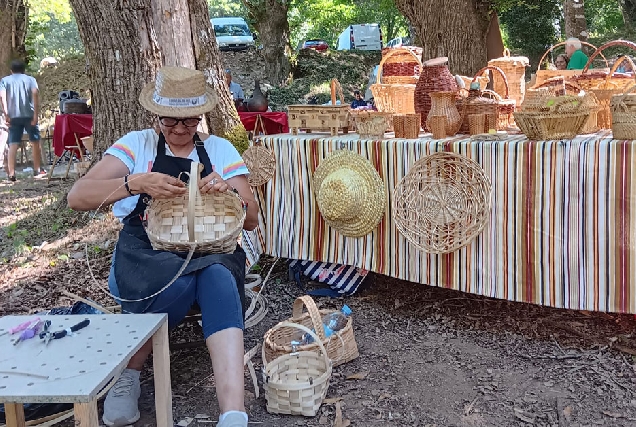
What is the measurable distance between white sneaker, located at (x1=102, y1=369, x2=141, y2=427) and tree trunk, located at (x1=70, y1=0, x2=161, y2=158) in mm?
2280

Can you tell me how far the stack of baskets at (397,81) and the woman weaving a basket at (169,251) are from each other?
1.32 metres

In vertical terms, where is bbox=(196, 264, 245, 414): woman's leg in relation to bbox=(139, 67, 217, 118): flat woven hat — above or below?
below

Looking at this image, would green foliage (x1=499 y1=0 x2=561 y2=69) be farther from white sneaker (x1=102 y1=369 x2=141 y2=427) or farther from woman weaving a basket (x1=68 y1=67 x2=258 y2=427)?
white sneaker (x1=102 y1=369 x2=141 y2=427)

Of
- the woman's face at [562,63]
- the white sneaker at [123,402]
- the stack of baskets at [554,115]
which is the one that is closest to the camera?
the white sneaker at [123,402]

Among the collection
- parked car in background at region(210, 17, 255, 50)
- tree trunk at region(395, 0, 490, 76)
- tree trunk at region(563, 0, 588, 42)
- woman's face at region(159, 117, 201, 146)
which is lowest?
woman's face at region(159, 117, 201, 146)

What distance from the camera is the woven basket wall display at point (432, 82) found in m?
3.32

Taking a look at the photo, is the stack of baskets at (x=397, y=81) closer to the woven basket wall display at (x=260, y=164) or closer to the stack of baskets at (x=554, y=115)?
the woven basket wall display at (x=260, y=164)

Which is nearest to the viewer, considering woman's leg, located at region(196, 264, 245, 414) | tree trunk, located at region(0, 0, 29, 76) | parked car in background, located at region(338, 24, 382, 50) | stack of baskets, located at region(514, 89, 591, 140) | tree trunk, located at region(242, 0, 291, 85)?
woman's leg, located at region(196, 264, 245, 414)

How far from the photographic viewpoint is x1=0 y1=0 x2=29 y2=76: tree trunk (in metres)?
11.3

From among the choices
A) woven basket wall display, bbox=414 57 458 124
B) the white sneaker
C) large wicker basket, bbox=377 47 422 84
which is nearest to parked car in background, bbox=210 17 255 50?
large wicker basket, bbox=377 47 422 84

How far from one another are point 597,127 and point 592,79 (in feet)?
1.21

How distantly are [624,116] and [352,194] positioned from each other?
133cm

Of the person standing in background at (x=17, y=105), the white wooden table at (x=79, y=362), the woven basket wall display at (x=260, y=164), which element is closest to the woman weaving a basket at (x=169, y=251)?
the white wooden table at (x=79, y=362)

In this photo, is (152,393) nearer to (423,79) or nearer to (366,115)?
(366,115)
